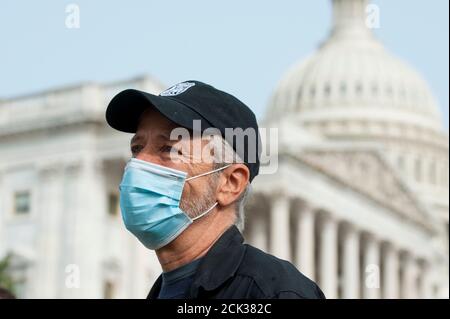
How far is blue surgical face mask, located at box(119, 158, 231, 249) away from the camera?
6.19 m

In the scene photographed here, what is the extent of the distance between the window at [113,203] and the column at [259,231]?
37.2ft

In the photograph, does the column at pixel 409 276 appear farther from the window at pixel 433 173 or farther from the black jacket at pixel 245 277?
the black jacket at pixel 245 277

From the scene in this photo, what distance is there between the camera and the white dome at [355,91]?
166 meters

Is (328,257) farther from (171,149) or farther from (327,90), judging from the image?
(171,149)

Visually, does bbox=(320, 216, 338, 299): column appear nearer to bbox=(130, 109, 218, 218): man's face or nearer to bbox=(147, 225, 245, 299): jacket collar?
bbox=(130, 109, 218, 218): man's face

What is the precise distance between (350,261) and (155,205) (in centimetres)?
9038

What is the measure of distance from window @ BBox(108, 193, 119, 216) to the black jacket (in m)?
75.0

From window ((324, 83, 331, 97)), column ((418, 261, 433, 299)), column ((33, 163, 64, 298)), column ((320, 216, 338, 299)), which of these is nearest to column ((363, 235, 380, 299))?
column ((320, 216, 338, 299))

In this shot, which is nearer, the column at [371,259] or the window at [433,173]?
the column at [371,259]

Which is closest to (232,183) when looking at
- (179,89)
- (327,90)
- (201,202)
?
(201,202)

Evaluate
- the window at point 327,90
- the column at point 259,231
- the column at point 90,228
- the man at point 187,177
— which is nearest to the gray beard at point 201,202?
the man at point 187,177

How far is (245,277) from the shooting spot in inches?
226

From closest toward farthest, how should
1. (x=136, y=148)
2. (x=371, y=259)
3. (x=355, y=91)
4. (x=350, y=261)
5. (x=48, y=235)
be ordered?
(x=136, y=148)
(x=48, y=235)
(x=350, y=261)
(x=371, y=259)
(x=355, y=91)
